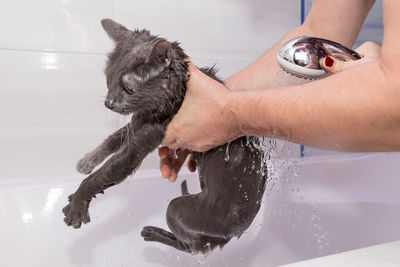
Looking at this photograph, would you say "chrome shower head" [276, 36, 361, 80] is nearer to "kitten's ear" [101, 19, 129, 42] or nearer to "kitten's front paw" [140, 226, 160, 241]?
"kitten's ear" [101, 19, 129, 42]

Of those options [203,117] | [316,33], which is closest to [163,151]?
[203,117]

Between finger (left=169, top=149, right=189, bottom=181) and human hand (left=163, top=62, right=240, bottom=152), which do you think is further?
finger (left=169, top=149, right=189, bottom=181)

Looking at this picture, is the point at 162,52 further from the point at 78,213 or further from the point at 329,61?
the point at 78,213

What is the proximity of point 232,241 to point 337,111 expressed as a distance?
1.20 meters

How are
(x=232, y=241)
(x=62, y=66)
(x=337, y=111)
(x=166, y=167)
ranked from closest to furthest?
(x=337, y=111) → (x=166, y=167) → (x=62, y=66) → (x=232, y=241)

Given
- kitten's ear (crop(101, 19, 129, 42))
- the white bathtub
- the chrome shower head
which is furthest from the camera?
the white bathtub

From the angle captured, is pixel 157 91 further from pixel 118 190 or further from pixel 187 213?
pixel 118 190

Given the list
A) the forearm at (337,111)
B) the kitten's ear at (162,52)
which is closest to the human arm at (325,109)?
the forearm at (337,111)

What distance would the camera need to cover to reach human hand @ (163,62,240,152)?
37.8 inches

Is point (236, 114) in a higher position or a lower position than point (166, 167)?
higher

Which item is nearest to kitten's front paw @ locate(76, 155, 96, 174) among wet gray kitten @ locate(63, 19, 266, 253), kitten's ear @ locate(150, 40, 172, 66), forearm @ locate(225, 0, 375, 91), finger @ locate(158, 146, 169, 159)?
wet gray kitten @ locate(63, 19, 266, 253)

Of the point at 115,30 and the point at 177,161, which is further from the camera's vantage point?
the point at 177,161

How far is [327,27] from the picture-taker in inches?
44.8

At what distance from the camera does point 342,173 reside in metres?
1.86
